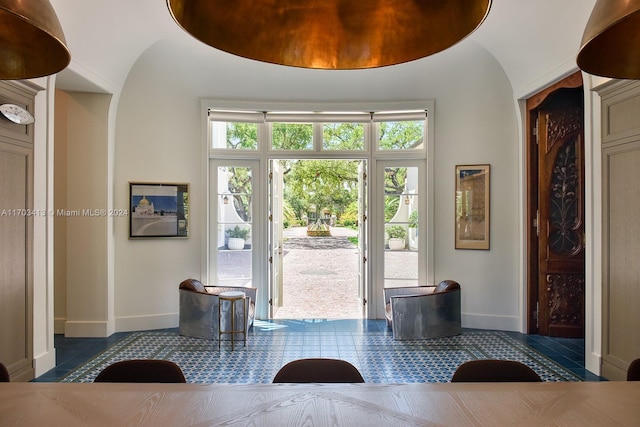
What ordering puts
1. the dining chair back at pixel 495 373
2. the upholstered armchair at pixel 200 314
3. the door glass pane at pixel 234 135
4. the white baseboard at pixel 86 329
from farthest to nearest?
the door glass pane at pixel 234 135 → the white baseboard at pixel 86 329 → the upholstered armchair at pixel 200 314 → the dining chair back at pixel 495 373

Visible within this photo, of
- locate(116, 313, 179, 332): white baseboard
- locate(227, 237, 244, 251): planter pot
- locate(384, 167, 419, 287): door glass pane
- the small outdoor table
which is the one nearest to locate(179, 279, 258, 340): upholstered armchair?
the small outdoor table

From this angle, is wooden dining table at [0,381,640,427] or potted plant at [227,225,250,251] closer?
wooden dining table at [0,381,640,427]

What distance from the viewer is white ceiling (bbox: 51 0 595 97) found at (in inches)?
147

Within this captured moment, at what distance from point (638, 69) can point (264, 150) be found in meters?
4.73

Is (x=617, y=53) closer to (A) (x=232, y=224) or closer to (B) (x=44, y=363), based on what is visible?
(B) (x=44, y=363)

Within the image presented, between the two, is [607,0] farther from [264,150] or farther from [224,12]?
[264,150]

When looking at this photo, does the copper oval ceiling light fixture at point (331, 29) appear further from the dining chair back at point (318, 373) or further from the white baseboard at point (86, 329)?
the white baseboard at point (86, 329)

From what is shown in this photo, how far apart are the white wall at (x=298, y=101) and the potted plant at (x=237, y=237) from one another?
0.43 m

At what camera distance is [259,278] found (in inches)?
222

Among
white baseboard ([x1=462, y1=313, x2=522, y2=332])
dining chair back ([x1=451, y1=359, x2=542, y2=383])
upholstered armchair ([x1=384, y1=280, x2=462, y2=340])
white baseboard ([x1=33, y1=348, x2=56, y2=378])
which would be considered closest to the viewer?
dining chair back ([x1=451, y1=359, x2=542, y2=383])

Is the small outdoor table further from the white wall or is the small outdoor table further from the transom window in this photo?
the transom window

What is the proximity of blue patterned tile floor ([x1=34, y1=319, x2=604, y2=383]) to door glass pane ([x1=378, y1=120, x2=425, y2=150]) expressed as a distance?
8.09ft

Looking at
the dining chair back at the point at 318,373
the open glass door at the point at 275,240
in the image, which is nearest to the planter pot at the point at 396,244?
the open glass door at the point at 275,240

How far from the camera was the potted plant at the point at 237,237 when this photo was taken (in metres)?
5.59
